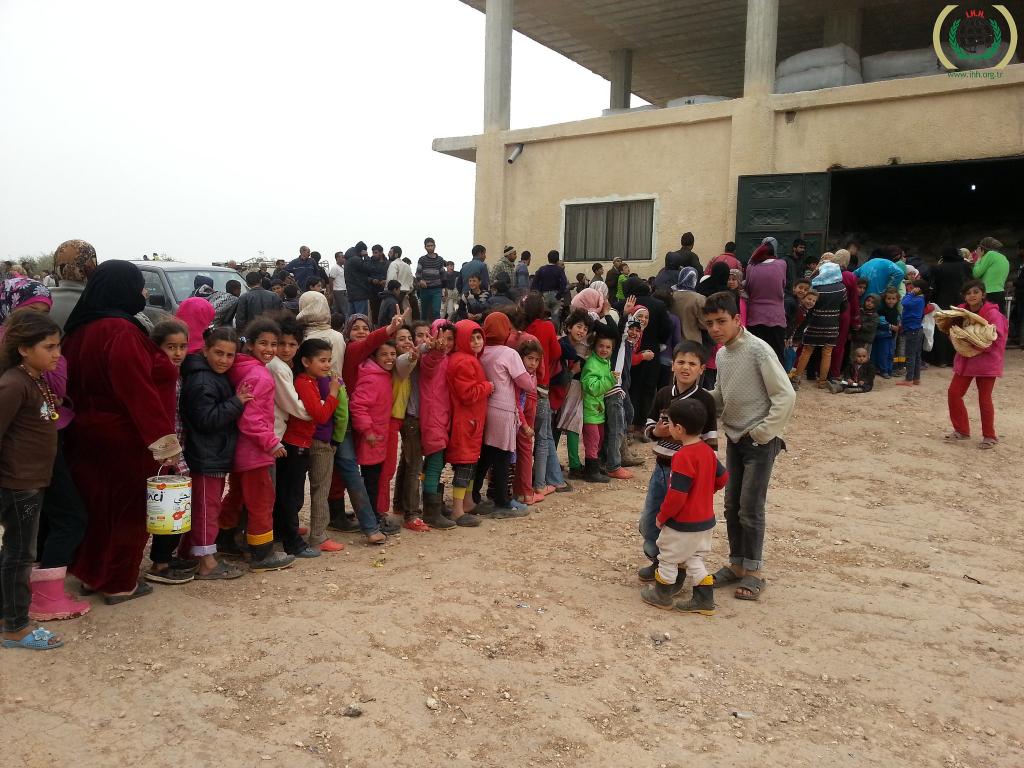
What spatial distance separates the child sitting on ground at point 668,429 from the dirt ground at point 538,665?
319 mm

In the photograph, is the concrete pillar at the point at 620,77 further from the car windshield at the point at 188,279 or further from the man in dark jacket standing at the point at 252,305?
the man in dark jacket standing at the point at 252,305

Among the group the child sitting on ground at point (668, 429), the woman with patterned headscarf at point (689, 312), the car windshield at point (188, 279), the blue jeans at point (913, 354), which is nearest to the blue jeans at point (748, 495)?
the child sitting on ground at point (668, 429)

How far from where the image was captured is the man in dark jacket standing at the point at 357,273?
13.7 metres

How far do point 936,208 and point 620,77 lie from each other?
343 inches

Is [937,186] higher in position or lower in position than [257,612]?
higher

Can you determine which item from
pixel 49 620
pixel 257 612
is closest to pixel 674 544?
pixel 257 612

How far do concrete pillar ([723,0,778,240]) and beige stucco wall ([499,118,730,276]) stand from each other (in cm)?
26

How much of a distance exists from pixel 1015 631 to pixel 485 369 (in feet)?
11.9

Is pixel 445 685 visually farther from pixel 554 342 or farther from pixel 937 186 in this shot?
pixel 937 186

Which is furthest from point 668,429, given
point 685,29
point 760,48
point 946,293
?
point 685,29

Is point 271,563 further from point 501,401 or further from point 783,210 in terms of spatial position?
point 783,210

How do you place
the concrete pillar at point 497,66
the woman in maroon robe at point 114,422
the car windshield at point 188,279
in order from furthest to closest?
the concrete pillar at point 497,66
the car windshield at point 188,279
the woman in maroon robe at point 114,422

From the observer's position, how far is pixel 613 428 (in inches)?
281

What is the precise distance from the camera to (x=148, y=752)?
2.88 m
